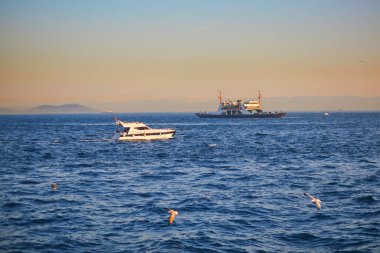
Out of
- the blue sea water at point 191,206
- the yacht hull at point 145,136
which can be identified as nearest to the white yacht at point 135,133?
the yacht hull at point 145,136

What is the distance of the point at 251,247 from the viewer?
18.5 m

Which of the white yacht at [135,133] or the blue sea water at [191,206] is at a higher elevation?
the white yacht at [135,133]

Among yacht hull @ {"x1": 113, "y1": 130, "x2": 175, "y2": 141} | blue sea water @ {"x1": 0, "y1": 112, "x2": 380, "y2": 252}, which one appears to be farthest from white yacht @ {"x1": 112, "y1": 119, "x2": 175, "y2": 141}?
blue sea water @ {"x1": 0, "y1": 112, "x2": 380, "y2": 252}

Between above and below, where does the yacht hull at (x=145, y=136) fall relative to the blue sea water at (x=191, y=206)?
above

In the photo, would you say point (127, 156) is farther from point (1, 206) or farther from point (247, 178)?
point (1, 206)

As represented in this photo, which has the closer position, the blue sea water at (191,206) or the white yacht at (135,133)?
the blue sea water at (191,206)

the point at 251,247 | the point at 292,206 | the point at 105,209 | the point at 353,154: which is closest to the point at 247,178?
the point at 292,206

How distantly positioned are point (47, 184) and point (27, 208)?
7.94 meters

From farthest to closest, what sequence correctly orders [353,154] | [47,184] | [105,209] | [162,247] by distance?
[353,154], [47,184], [105,209], [162,247]

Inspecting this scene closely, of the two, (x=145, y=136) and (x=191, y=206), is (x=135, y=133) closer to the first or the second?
(x=145, y=136)

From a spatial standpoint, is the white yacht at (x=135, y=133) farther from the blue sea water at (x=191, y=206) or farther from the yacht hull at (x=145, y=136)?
the blue sea water at (x=191, y=206)

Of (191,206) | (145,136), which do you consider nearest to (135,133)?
(145,136)

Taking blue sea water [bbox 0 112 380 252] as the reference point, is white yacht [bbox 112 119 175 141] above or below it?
above

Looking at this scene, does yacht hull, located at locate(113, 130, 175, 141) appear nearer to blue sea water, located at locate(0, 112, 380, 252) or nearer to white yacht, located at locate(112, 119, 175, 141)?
white yacht, located at locate(112, 119, 175, 141)
